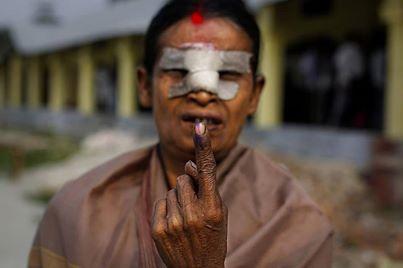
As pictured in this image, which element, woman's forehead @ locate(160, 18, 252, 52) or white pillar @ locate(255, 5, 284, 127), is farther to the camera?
white pillar @ locate(255, 5, 284, 127)

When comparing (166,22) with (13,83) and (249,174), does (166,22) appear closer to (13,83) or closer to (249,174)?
(249,174)

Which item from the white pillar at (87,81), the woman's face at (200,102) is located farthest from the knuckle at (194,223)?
the white pillar at (87,81)

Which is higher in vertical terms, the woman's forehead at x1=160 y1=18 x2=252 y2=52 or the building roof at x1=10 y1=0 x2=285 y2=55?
the building roof at x1=10 y1=0 x2=285 y2=55

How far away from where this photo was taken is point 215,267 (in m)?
1.20

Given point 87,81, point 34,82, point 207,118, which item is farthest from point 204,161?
point 34,82

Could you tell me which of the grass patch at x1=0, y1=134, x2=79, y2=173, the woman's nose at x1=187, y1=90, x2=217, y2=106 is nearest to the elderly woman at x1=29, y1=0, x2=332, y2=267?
the woman's nose at x1=187, y1=90, x2=217, y2=106

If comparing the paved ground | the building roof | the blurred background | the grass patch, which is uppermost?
the building roof

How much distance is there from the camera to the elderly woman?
1482mm

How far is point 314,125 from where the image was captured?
33.2 ft

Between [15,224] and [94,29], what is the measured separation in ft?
33.9

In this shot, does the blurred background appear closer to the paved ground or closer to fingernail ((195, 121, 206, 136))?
the paved ground

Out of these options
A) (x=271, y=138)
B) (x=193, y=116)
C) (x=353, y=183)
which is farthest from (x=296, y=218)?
(x=271, y=138)

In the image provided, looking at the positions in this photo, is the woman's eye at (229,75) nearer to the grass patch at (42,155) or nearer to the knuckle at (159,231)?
the knuckle at (159,231)

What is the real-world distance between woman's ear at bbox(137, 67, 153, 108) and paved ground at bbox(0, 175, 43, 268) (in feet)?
11.8
